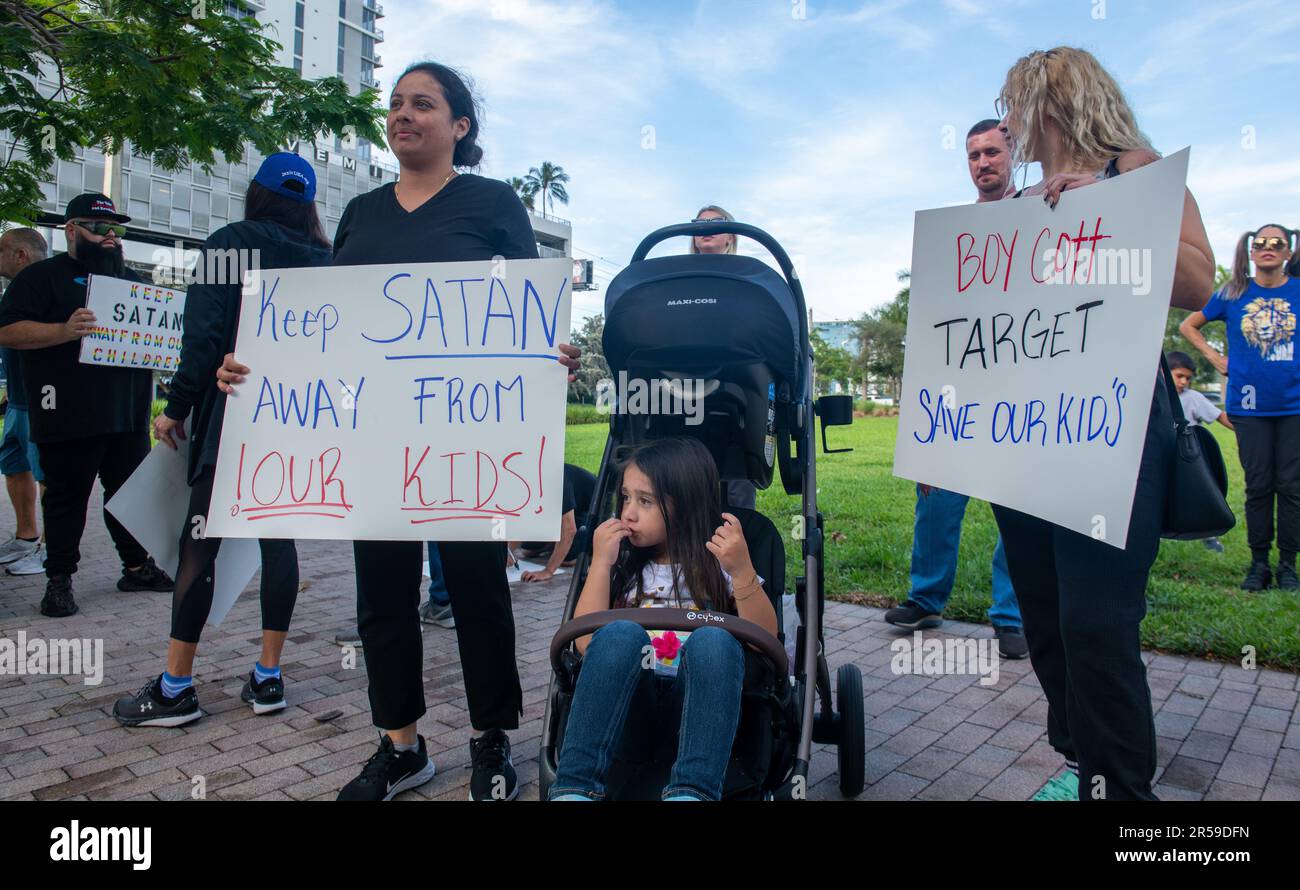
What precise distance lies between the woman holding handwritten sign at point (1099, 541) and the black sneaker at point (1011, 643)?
2.20m

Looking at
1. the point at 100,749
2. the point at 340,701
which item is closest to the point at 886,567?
the point at 340,701

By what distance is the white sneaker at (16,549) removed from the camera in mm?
6562

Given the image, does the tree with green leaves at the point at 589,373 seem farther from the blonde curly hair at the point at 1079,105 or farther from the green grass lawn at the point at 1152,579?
the blonde curly hair at the point at 1079,105

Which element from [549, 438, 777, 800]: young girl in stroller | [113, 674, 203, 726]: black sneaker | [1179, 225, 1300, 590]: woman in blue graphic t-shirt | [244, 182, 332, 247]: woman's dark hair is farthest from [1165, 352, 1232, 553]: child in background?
[113, 674, 203, 726]: black sneaker

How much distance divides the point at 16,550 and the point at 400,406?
18.7 feet

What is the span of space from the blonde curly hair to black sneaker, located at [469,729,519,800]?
241 centimetres

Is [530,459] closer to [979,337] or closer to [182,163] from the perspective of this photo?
[979,337]

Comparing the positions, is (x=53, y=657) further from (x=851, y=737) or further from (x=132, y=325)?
(x=851, y=737)

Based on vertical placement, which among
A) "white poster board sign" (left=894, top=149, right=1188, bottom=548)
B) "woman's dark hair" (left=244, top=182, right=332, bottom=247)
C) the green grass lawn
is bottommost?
the green grass lawn

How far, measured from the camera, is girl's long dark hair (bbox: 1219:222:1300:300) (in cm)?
590

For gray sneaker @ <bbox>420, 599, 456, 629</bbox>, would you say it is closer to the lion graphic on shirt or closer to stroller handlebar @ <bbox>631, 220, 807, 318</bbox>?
stroller handlebar @ <bbox>631, 220, 807, 318</bbox>

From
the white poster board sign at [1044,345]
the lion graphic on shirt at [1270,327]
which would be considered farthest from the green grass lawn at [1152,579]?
the white poster board sign at [1044,345]

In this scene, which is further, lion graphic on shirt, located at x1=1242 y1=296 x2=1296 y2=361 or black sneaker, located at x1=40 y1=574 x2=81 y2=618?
lion graphic on shirt, located at x1=1242 y1=296 x2=1296 y2=361

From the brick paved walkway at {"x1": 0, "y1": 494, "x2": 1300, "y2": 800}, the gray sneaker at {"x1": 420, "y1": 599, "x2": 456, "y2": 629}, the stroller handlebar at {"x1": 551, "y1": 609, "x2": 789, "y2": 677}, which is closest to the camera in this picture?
the stroller handlebar at {"x1": 551, "y1": 609, "x2": 789, "y2": 677}
